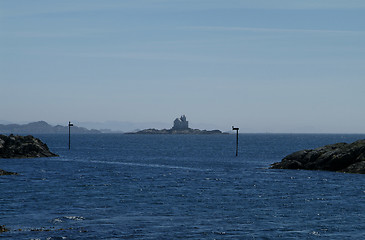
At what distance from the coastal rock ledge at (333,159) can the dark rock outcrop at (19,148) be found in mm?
57015

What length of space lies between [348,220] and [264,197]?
554 inches

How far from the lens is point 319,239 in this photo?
31125mm

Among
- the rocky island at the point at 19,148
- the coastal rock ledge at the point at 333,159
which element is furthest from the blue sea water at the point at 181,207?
the rocky island at the point at 19,148

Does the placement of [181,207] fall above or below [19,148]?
below

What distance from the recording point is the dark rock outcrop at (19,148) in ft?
360

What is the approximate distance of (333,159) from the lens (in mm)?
80562

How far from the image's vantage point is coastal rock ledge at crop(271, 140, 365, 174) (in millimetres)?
76775

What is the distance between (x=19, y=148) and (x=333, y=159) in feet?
229

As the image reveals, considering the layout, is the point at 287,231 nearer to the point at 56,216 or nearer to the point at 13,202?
the point at 56,216

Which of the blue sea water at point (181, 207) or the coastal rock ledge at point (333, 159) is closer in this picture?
the blue sea water at point (181, 207)

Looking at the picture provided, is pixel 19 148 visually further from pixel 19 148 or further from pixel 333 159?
pixel 333 159

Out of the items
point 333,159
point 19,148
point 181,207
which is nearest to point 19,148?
point 19,148

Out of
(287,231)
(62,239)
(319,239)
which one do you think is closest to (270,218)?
(287,231)

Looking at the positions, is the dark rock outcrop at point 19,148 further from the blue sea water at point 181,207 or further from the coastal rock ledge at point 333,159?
the coastal rock ledge at point 333,159
